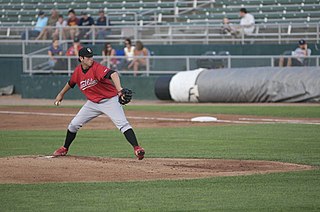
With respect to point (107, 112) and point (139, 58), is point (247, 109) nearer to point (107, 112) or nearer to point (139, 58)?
point (139, 58)

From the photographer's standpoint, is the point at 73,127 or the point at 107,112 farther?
the point at 73,127

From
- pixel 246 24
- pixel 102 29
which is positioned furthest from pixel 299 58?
pixel 102 29

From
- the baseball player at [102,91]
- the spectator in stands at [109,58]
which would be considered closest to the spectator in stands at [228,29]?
the spectator in stands at [109,58]

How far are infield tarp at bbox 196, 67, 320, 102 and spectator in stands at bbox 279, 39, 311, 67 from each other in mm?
907

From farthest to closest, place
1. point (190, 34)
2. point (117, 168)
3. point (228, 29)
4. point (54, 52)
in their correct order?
point (190, 34) → point (54, 52) → point (228, 29) → point (117, 168)

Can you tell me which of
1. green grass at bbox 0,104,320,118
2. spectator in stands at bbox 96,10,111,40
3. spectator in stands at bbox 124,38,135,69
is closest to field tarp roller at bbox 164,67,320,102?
green grass at bbox 0,104,320,118

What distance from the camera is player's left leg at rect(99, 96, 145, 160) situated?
1198cm

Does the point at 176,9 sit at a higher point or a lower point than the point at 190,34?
higher

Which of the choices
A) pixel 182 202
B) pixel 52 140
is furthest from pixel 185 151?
pixel 182 202

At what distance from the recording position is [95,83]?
12.1m

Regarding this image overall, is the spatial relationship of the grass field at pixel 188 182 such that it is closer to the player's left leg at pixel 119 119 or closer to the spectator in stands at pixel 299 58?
the player's left leg at pixel 119 119

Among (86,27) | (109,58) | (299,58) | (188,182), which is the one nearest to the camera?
(188,182)

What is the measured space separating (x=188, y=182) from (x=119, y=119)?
7.01ft

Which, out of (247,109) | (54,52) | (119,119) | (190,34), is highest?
(190,34)
